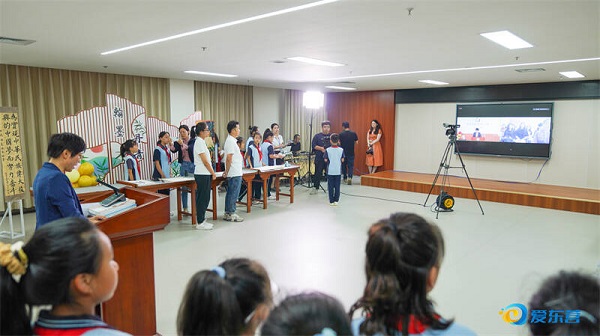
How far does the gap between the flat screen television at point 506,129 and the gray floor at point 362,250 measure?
7.39 feet

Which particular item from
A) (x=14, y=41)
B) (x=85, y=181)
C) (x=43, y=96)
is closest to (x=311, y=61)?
(x=14, y=41)

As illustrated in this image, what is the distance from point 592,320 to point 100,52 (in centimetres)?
514

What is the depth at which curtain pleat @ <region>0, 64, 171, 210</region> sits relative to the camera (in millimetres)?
5848

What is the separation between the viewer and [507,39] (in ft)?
12.4

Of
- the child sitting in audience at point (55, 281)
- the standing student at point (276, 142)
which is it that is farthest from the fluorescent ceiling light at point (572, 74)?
the child sitting in audience at point (55, 281)

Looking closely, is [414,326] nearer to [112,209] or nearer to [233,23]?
[112,209]

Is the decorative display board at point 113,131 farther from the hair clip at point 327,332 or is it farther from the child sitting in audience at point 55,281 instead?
the hair clip at point 327,332

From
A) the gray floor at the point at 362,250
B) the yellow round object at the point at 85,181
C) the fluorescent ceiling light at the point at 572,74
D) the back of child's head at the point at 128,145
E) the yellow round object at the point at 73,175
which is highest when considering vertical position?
the fluorescent ceiling light at the point at 572,74

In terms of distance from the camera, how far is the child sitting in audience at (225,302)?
1.02 meters

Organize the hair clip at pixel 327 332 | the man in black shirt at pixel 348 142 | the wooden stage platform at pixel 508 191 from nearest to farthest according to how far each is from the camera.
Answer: the hair clip at pixel 327 332, the wooden stage platform at pixel 508 191, the man in black shirt at pixel 348 142

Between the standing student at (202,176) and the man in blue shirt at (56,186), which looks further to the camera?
the standing student at (202,176)

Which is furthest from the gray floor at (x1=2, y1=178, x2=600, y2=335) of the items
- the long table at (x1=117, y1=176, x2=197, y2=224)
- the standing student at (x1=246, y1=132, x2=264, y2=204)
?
the standing student at (x1=246, y1=132, x2=264, y2=204)

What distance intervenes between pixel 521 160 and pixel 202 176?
7.13 m

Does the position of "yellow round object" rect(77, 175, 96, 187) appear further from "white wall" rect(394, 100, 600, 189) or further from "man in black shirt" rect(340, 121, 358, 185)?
"white wall" rect(394, 100, 600, 189)
